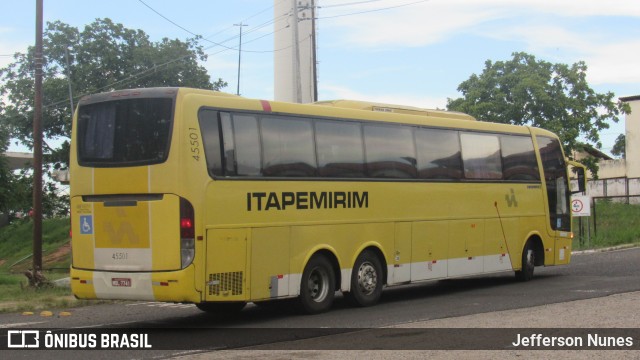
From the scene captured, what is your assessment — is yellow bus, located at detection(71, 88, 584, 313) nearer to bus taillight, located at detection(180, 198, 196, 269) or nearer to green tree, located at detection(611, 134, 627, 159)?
bus taillight, located at detection(180, 198, 196, 269)

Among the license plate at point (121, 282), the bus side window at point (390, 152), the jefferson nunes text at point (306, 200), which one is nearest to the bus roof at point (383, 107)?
the bus side window at point (390, 152)

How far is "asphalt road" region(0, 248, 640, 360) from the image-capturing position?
12.0 metres

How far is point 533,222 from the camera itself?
66.0 ft

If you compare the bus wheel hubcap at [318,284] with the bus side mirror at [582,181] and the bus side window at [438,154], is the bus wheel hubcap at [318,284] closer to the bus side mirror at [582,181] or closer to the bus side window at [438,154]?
the bus side window at [438,154]

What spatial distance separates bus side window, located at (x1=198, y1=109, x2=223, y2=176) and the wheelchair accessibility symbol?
2.01m

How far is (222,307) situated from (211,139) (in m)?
3.53

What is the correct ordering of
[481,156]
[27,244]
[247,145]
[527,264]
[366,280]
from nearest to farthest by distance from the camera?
[247,145]
[366,280]
[481,156]
[527,264]
[27,244]

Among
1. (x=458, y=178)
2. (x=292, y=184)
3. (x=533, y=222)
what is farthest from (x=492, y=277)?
(x=292, y=184)

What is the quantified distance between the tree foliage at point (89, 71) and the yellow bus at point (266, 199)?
112 ft

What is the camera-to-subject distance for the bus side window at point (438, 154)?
1689 cm

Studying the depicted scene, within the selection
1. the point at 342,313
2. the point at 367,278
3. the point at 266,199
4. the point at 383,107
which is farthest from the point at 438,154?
the point at 266,199

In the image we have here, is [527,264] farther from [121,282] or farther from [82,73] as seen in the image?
[82,73]

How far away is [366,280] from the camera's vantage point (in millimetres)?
15547

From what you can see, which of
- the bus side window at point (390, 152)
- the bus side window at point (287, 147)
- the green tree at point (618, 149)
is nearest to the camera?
the bus side window at point (287, 147)
